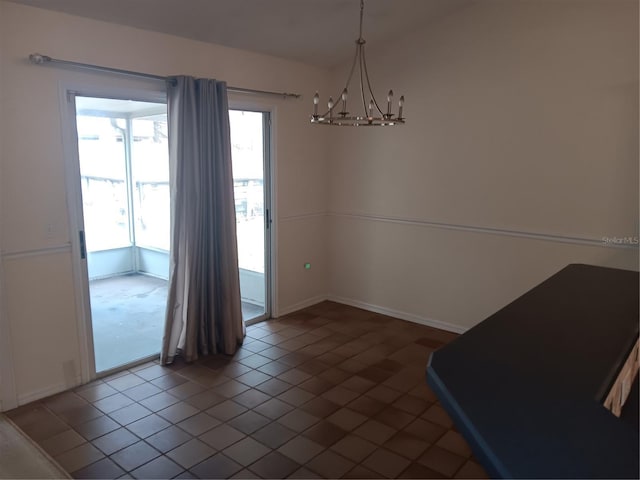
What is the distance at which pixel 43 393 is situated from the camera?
3105 millimetres

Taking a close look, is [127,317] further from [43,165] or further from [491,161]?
[491,161]

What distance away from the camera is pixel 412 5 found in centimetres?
368

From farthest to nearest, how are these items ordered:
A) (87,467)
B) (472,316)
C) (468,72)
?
(472,316) < (468,72) < (87,467)

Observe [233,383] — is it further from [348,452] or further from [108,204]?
[108,204]

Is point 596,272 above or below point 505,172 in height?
below

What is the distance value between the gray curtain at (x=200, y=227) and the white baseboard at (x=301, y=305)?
920 millimetres

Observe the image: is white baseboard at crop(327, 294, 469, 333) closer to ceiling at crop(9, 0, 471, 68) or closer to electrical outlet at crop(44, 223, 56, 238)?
ceiling at crop(9, 0, 471, 68)

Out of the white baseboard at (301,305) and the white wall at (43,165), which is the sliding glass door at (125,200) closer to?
the white baseboard at (301,305)

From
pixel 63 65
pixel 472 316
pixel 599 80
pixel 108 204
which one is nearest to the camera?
pixel 63 65

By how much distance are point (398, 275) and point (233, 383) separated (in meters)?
2.07

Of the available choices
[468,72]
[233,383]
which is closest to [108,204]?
[233,383]

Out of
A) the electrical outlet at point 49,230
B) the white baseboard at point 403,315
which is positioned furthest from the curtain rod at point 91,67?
the white baseboard at point 403,315
